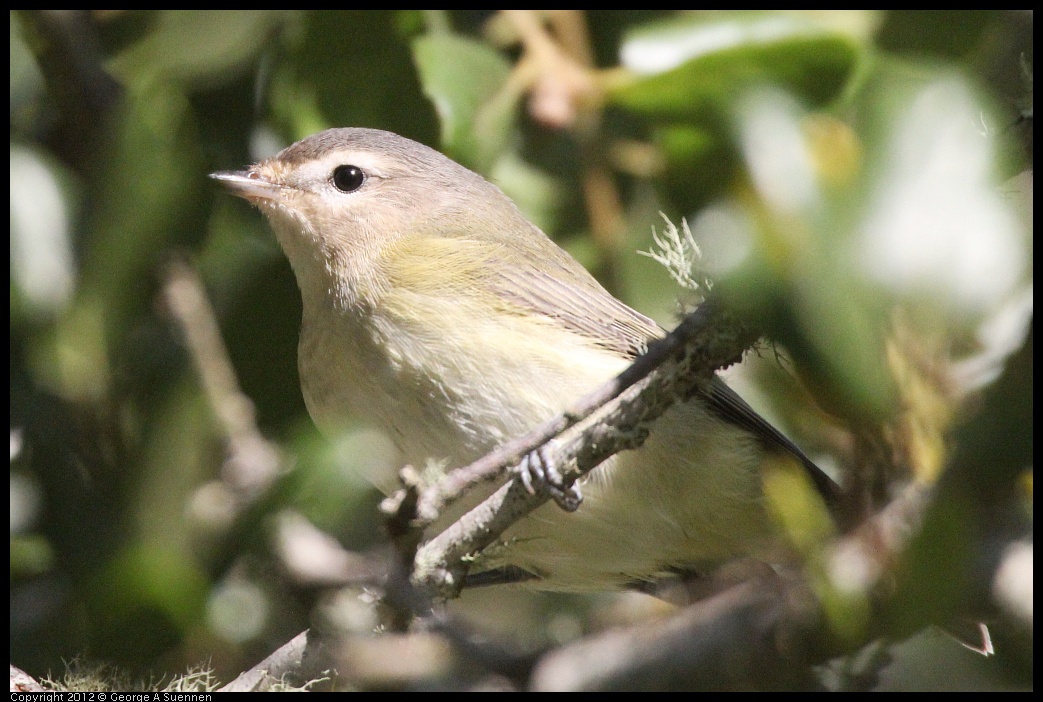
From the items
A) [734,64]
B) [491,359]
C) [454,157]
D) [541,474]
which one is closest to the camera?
[541,474]

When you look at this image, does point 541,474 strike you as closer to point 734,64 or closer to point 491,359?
point 491,359

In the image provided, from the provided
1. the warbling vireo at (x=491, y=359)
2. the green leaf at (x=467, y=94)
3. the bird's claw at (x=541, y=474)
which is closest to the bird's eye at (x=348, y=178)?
the warbling vireo at (x=491, y=359)

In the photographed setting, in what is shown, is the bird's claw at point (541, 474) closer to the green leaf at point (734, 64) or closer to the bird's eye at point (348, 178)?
the green leaf at point (734, 64)

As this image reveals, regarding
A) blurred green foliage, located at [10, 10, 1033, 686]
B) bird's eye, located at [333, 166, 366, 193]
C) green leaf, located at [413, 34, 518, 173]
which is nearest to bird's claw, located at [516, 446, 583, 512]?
blurred green foliage, located at [10, 10, 1033, 686]

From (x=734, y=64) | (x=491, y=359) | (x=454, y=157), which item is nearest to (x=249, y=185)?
(x=454, y=157)

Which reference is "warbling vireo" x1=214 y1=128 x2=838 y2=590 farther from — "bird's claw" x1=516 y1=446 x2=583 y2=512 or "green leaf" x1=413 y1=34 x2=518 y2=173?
"bird's claw" x1=516 y1=446 x2=583 y2=512

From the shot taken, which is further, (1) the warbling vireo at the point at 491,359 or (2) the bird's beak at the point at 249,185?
(2) the bird's beak at the point at 249,185

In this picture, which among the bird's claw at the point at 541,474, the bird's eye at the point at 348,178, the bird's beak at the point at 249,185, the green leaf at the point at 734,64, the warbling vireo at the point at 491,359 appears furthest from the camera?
the bird's eye at the point at 348,178
